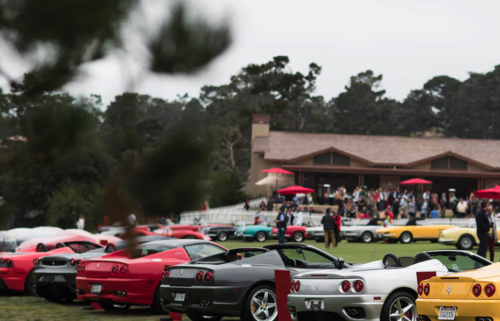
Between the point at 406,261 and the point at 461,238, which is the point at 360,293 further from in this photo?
the point at 461,238

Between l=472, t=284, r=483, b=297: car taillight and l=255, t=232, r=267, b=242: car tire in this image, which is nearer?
l=472, t=284, r=483, b=297: car taillight

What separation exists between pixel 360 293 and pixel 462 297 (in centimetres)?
153

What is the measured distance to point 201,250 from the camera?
501 inches

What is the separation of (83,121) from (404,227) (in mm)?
25356

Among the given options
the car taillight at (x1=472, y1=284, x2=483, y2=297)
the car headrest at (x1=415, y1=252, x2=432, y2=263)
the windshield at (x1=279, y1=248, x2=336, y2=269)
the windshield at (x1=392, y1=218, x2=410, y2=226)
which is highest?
the windshield at (x1=392, y1=218, x2=410, y2=226)

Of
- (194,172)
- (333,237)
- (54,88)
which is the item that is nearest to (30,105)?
(54,88)

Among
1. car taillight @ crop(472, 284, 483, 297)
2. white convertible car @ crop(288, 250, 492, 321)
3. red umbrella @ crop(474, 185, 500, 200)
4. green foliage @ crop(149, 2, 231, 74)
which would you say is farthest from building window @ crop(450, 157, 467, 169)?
green foliage @ crop(149, 2, 231, 74)

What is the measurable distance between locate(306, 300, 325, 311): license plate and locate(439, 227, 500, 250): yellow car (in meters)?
17.1

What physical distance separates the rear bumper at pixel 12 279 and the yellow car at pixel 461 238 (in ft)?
53.9

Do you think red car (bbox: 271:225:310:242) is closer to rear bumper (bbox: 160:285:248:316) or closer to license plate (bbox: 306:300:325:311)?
rear bumper (bbox: 160:285:248:316)

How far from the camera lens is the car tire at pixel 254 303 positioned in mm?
10445

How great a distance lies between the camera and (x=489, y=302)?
8234mm

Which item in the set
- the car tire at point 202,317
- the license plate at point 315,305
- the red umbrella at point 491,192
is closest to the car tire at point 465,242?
the red umbrella at point 491,192

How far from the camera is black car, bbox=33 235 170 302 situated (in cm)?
1344
